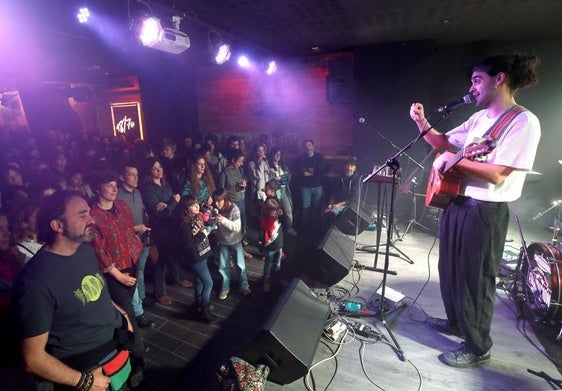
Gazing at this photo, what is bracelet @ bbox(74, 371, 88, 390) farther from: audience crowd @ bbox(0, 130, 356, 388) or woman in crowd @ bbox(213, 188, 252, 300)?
woman in crowd @ bbox(213, 188, 252, 300)

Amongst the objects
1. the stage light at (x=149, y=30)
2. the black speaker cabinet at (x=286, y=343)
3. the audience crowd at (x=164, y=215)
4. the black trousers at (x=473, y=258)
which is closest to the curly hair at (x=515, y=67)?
the black trousers at (x=473, y=258)

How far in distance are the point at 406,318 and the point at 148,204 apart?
3249 millimetres

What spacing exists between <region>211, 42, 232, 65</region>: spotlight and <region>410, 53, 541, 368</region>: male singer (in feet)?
13.3

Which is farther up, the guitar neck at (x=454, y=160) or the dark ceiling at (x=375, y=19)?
the dark ceiling at (x=375, y=19)

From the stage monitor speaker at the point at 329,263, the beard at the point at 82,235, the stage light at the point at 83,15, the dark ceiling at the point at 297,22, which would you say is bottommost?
the stage monitor speaker at the point at 329,263

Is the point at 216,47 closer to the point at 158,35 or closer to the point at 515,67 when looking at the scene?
the point at 158,35

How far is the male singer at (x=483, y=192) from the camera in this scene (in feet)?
6.22

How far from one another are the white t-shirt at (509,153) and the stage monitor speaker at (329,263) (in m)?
1.68

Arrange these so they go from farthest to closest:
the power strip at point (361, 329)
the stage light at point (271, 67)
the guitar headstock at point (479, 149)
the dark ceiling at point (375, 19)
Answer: the stage light at point (271, 67) → the dark ceiling at point (375, 19) → the power strip at point (361, 329) → the guitar headstock at point (479, 149)

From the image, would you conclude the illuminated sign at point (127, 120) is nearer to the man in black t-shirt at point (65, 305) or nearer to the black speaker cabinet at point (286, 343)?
the man in black t-shirt at point (65, 305)

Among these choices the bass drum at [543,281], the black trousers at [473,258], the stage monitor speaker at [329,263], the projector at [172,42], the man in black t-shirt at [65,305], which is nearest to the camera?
the man in black t-shirt at [65,305]

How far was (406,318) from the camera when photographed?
3.08 metres

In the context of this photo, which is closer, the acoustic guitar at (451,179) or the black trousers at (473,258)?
the acoustic guitar at (451,179)

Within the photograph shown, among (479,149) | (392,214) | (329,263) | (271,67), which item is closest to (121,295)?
(329,263)
